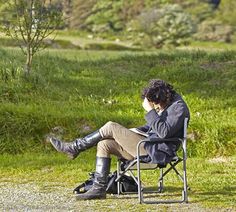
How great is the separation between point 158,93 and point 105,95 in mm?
6027

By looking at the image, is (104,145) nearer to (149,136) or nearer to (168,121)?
(149,136)

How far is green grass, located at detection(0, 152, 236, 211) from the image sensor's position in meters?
5.74

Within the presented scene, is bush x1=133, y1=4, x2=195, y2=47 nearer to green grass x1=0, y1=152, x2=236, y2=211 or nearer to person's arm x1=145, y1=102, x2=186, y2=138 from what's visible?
green grass x1=0, y1=152, x2=236, y2=211

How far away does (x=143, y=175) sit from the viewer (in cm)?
733

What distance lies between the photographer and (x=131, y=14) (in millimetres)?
57844

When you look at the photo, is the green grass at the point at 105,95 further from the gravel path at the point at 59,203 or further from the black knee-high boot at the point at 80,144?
the black knee-high boot at the point at 80,144

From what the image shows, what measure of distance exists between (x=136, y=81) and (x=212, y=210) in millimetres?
7751

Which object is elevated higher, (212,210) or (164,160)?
(164,160)

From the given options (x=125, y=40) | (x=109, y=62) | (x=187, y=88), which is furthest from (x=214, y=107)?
(x=125, y=40)

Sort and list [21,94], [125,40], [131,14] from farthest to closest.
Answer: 1. [131,14]
2. [125,40]
3. [21,94]

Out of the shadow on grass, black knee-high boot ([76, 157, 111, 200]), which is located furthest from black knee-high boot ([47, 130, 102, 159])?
the shadow on grass

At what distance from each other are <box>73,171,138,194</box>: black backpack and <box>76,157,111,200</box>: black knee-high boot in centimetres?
14

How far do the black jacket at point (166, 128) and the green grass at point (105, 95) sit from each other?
3.07 m

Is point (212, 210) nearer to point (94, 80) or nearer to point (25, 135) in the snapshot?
point (25, 135)
